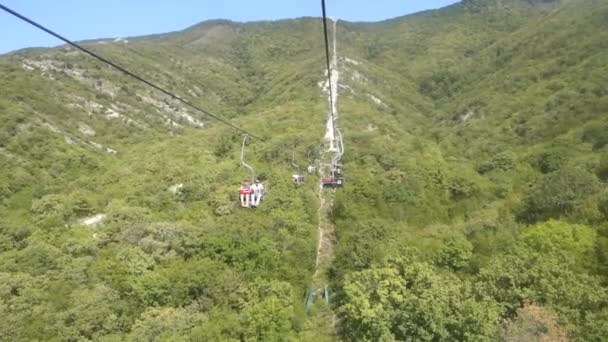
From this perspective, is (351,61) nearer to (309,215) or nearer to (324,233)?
(309,215)

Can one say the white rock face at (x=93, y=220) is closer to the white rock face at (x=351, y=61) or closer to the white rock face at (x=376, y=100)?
the white rock face at (x=376, y=100)

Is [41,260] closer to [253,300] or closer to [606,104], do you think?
[253,300]

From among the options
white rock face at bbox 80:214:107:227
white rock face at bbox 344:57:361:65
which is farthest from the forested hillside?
white rock face at bbox 344:57:361:65

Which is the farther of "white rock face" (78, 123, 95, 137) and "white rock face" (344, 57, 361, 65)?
"white rock face" (344, 57, 361, 65)

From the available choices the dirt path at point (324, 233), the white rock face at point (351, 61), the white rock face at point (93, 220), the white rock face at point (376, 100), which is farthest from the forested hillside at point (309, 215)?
the white rock face at point (351, 61)

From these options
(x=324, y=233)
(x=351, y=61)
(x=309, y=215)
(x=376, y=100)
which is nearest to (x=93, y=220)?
(x=309, y=215)

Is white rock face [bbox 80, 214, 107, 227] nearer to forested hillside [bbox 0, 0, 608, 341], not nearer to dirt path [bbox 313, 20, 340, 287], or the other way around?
forested hillside [bbox 0, 0, 608, 341]
